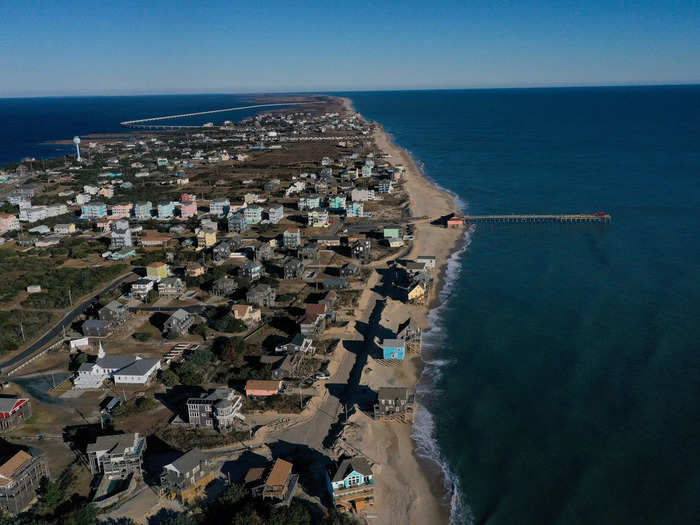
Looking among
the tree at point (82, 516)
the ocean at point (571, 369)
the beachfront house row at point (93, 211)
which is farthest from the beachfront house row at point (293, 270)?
the beachfront house row at point (93, 211)

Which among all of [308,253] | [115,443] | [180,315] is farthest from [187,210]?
[115,443]

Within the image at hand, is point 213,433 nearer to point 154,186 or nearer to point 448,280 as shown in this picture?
point 448,280

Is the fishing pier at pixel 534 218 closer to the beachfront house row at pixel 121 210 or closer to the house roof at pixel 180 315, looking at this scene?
the house roof at pixel 180 315

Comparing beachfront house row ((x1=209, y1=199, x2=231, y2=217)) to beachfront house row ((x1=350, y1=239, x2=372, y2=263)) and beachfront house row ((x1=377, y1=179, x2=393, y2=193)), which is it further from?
beachfront house row ((x1=377, y1=179, x2=393, y2=193))

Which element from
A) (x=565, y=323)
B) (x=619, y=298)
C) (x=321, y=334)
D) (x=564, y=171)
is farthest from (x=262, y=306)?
(x=564, y=171)

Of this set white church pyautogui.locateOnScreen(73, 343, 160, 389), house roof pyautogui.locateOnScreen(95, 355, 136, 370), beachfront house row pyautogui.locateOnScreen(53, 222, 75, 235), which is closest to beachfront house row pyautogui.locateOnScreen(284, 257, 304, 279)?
white church pyautogui.locateOnScreen(73, 343, 160, 389)
